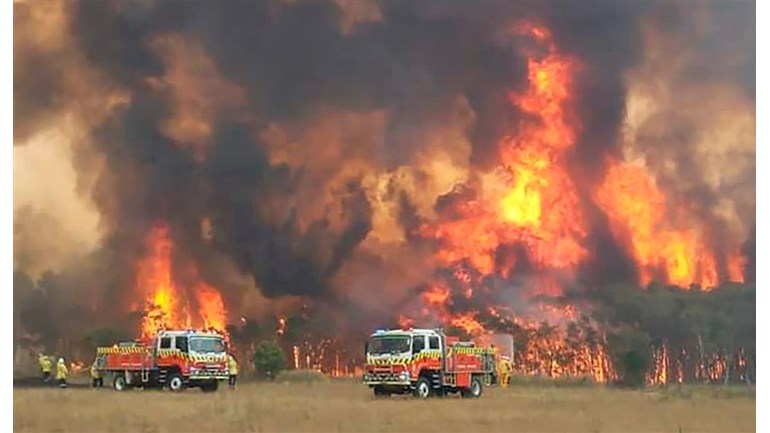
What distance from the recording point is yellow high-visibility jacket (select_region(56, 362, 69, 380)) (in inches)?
939

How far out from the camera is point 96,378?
24.5 m

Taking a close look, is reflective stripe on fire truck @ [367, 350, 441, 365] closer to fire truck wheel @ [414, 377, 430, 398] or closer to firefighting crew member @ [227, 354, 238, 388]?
fire truck wheel @ [414, 377, 430, 398]

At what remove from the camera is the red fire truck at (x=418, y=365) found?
23.0m

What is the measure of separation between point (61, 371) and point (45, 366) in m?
0.35

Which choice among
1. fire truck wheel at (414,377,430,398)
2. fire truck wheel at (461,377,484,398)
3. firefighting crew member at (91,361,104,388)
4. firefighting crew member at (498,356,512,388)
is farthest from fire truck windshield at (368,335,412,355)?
firefighting crew member at (91,361,104,388)

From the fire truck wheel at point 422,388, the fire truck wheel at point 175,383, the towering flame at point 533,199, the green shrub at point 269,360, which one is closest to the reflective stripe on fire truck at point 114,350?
the fire truck wheel at point 175,383

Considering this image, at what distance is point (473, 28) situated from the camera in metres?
24.8

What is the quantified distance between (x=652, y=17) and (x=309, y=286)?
9.62 meters

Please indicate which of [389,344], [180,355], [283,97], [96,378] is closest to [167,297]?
[180,355]

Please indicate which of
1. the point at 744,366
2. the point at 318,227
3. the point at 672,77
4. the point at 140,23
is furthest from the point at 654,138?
the point at 140,23

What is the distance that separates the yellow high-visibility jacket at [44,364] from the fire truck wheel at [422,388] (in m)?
7.92
